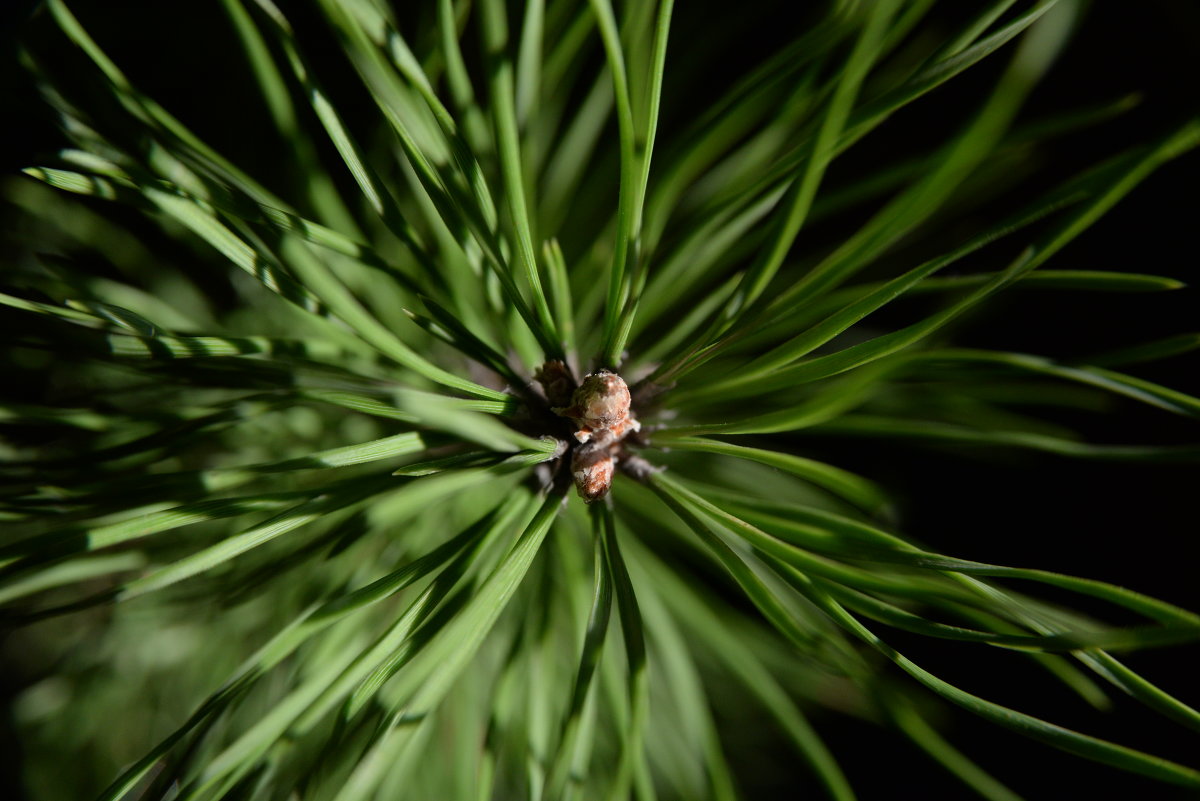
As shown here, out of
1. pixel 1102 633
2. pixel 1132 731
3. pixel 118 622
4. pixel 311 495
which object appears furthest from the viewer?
pixel 1132 731

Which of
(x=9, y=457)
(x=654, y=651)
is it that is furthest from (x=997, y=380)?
(x=9, y=457)

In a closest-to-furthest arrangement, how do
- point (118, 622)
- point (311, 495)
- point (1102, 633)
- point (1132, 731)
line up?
point (1102, 633) < point (311, 495) < point (118, 622) < point (1132, 731)

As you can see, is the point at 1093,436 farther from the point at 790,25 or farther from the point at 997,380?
the point at 790,25

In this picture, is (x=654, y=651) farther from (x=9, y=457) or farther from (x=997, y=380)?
(x=9, y=457)

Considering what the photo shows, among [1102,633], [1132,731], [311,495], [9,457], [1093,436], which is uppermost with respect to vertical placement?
[9,457]

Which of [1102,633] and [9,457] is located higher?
[9,457]

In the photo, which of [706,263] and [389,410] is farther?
[706,263]
